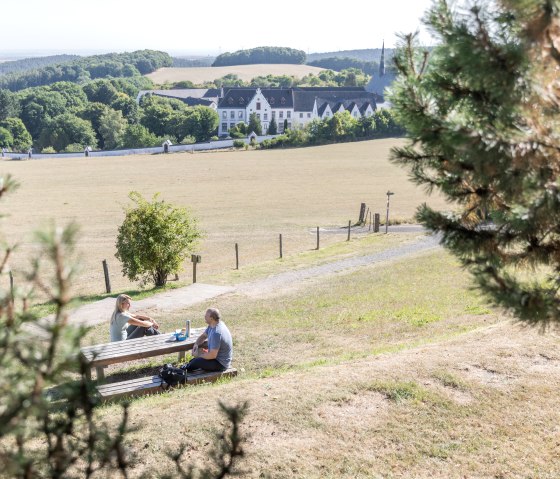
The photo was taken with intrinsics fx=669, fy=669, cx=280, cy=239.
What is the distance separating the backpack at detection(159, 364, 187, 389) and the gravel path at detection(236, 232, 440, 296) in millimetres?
8839

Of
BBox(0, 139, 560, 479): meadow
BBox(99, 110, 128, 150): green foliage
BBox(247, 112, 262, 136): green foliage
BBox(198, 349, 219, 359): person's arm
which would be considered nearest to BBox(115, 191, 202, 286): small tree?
BBox(0, 139, 560, 479): meadow

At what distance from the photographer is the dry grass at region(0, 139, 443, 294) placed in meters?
31.8

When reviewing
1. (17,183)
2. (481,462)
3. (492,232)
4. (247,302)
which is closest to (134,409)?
(481,462)

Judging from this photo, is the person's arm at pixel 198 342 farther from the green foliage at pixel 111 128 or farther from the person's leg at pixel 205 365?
the green foliage at pixel 111 128

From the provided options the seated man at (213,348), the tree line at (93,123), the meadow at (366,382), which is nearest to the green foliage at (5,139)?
the tree line at (93,123)

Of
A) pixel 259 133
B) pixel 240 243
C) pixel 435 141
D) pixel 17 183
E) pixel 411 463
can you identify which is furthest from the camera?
pixel 259 133

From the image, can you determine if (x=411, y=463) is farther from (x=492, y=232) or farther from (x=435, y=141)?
(x=435, y=141)

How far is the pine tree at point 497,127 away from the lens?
4.46 m

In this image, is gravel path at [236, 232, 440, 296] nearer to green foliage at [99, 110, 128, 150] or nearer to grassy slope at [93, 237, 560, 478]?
grassy slope at [93, 237, 560, 478]

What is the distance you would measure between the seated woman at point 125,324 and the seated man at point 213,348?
173 cm

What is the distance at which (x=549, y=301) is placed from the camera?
481cm

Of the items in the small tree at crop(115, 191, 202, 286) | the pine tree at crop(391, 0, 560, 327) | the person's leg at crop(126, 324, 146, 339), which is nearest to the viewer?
the pine tree at crop(391, 0, 560, 327)

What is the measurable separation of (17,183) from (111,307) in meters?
14.8

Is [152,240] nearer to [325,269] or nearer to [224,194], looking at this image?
[325,269]
